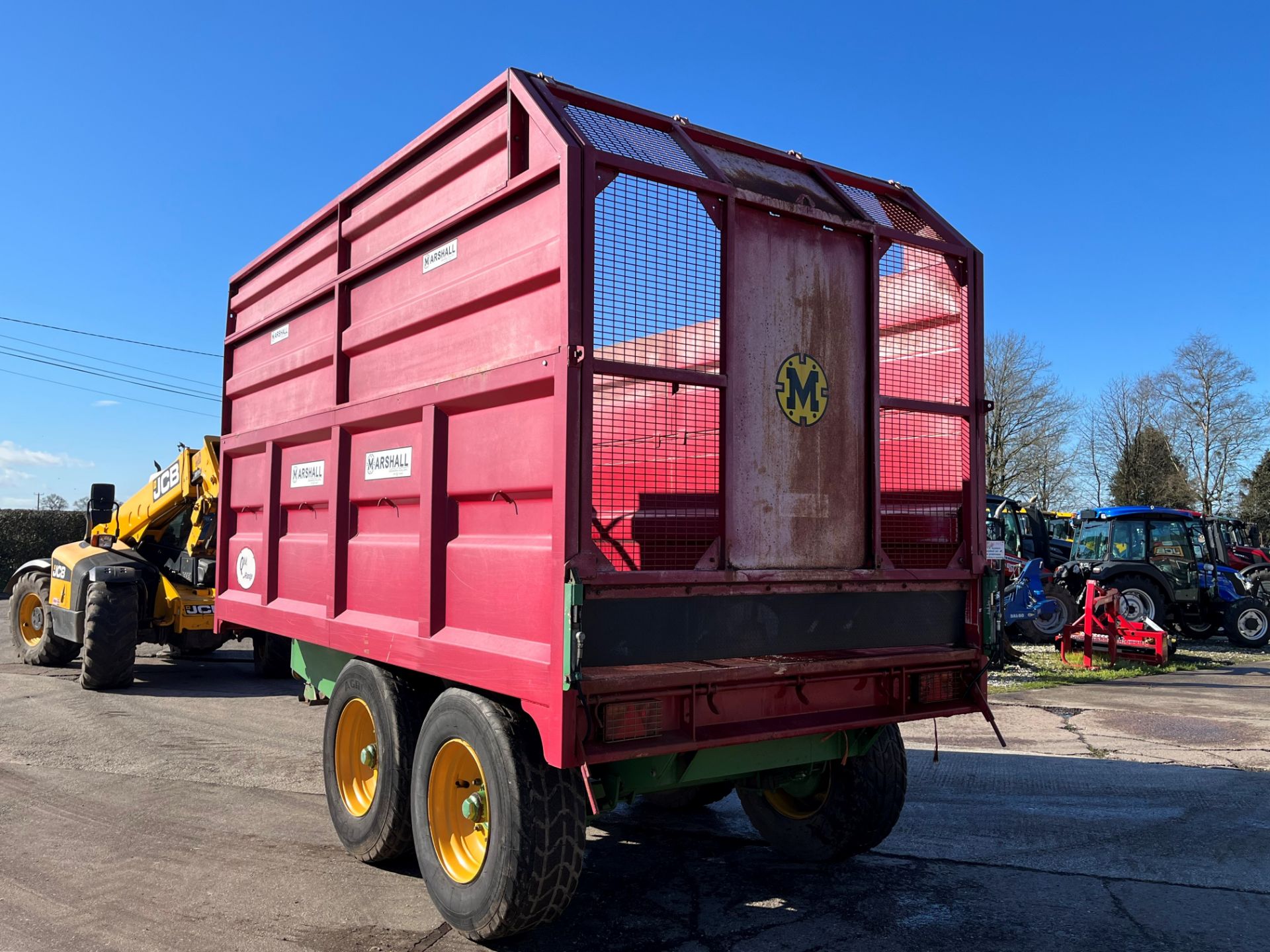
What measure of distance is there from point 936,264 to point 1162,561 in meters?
14.1

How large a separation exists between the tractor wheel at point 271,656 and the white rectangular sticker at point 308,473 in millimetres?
5609

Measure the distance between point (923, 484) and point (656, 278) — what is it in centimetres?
181

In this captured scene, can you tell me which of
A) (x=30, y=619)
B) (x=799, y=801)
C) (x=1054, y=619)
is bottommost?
(x=799, y=801)

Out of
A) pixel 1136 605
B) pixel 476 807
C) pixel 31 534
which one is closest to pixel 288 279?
pixel 476 807

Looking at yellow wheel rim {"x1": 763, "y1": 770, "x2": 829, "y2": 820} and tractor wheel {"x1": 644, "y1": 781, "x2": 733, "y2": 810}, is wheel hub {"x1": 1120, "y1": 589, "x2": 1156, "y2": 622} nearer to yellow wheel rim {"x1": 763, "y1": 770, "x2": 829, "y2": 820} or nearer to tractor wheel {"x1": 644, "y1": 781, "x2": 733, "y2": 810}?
tractor wheel {"x1": 644, "y1": 781, "x2": 733, "y2": 810}

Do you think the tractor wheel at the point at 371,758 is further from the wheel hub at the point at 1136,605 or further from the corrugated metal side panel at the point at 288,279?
the wheel hub at the point at 1136,605

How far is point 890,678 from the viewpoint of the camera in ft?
13.8

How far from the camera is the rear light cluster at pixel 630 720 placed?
3.40 metres

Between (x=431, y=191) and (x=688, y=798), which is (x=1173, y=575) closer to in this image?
(x=688, y=798)

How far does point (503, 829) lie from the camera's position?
3.50 metres

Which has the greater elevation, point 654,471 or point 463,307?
point 463,307

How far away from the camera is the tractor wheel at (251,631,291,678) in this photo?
35.9 feet

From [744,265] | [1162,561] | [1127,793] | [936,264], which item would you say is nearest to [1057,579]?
[1162,561]

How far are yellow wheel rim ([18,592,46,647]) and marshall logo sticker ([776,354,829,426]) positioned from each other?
36.1 feet
